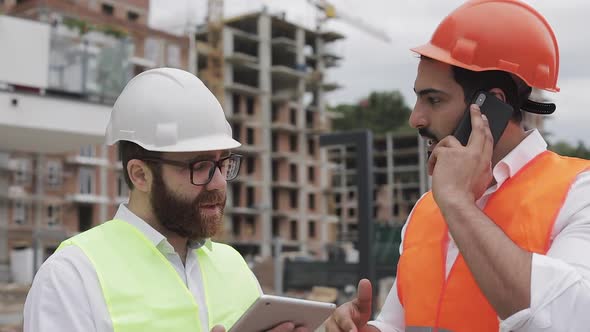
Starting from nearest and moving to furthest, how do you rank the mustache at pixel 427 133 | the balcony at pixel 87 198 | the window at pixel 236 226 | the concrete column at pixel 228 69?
the mustache at pixel 427 133 < the balcony at pixel 87 198 < the concrete column at pixel 228 69 < the window at pixel 236 226

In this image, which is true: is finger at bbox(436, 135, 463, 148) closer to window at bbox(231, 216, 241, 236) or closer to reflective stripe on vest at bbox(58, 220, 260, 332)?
reflective stripe on vest at bbox(58, 220, 260, 332)

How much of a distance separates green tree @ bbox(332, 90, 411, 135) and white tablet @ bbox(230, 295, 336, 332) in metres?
89.8

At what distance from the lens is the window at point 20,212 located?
43281 millimetres

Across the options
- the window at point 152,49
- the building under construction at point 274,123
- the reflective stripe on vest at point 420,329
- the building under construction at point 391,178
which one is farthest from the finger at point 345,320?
the building under construction at point 391,178

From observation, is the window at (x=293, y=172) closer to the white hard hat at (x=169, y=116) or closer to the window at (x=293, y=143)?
the window at (x=293, y=143)

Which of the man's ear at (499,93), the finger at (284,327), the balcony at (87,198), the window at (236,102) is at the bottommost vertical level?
the balcony at (87,198)

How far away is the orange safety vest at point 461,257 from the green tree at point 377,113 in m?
89.9

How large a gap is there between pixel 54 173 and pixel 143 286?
47485 millimetres

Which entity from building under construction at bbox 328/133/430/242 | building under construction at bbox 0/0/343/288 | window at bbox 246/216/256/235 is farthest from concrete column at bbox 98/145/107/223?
building under construction at bbox 328/133/430/242

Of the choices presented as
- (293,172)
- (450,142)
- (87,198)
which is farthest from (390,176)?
(450,142)

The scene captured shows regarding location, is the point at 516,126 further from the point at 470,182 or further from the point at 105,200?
the point at 105,200

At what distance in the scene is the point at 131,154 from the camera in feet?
9.39

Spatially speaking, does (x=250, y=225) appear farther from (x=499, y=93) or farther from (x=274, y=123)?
(x=499, y=93)

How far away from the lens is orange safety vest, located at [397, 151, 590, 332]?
214 cm
